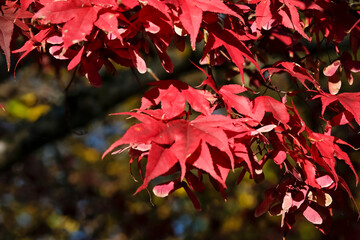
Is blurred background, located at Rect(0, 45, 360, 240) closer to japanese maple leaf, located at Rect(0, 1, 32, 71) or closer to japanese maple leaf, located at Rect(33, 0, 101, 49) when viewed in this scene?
japanese maple leaf, located at Rect(0, 1, 32, 71)

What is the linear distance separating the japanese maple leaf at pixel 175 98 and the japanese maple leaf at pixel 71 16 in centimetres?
18

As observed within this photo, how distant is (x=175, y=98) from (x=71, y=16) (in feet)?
0.80

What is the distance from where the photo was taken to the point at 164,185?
90 cm

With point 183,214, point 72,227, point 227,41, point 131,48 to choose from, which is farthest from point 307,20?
point 72,227

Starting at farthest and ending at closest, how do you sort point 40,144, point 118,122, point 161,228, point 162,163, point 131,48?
1. point 118,122
2. point 161,228
3. point 40,144
4. point 131,48
5. point 162,163

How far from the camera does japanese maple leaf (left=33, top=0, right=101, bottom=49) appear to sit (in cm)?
76

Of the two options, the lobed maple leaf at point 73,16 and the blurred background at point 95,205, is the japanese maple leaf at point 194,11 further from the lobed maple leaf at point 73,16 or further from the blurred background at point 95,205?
the blurred background at point 95,205

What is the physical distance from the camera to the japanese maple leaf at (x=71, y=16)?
0.76m

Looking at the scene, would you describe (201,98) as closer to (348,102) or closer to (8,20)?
(348,102)

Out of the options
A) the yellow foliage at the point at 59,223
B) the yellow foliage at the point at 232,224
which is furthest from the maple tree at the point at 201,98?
the yellow foliage at the point at 59,223

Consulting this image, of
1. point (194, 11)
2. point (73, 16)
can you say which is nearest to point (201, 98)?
point (194, 11)

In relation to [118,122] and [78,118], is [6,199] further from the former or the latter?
[78,118]

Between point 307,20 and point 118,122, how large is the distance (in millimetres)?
4124

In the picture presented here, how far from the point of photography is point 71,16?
0.77 metres
